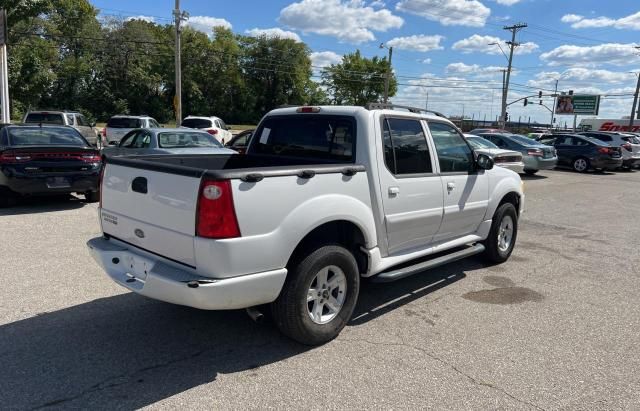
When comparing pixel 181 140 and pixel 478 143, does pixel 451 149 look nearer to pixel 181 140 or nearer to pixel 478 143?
pixel 181 140

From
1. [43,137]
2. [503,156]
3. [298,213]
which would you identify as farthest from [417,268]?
[503,156]

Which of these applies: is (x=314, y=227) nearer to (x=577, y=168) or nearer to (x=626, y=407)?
(x=626, y=407)

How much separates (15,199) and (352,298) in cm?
768

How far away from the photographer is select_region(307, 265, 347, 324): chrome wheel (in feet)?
12.3

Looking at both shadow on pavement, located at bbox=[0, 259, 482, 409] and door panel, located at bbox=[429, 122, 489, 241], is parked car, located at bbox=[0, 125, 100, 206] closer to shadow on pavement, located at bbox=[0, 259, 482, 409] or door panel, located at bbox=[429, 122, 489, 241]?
shadow on pavement, located at bbox=[0, 259, 482, 409]

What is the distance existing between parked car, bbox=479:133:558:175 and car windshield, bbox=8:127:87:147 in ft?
47.3

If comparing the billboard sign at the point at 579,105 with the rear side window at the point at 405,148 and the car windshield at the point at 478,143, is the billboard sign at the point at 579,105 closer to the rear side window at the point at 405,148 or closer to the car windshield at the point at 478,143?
the car windshield at the point at 478,143

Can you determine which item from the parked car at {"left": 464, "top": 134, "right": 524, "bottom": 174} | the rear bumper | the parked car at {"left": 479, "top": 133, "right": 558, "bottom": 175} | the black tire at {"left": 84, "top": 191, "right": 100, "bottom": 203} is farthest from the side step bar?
the parked car at {"left": 479, "top": 133, "right": 558, "bottom": 175}

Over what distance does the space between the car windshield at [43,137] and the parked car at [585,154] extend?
65.0ft

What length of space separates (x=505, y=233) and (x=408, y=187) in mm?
2570

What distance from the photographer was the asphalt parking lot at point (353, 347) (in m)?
3.11

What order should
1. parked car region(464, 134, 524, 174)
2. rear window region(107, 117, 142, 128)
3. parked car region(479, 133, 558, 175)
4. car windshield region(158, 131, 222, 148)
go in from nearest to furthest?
car windshield region(158, 131, 222, 148)
parked car region(464, 134, 524, 174)
parked car region(479, 133, 558, 175)
rear window region(107, 117, 142, 128)

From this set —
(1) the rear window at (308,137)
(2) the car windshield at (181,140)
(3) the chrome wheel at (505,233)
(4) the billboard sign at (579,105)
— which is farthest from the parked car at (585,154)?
(4) the billboard sign at (579,105)

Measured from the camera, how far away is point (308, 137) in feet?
15.3
